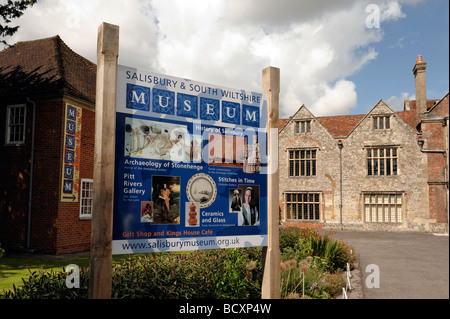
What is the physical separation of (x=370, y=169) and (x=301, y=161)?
18.5 feet

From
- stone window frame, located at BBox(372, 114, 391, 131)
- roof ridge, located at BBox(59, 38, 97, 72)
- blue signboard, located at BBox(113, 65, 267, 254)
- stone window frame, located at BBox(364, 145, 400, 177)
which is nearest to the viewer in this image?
blue signboard, located at BBox(113, 65, 267, 254)

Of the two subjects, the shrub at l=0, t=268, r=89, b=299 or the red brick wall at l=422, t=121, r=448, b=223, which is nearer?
the shrub at l=0, t=268, r=89, b=299

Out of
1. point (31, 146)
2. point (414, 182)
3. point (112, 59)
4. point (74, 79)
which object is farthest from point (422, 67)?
point (112, 59)

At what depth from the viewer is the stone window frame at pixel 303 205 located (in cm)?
3010

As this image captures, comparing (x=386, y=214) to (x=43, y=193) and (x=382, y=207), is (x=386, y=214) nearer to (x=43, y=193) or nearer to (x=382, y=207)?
(x=382, y=207)

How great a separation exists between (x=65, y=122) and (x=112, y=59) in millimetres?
11770

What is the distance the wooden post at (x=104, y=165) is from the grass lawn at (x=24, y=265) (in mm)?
5931

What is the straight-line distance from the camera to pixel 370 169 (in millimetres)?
29266

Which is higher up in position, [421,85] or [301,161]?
[421,85]

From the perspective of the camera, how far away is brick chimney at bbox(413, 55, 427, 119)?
28953mm

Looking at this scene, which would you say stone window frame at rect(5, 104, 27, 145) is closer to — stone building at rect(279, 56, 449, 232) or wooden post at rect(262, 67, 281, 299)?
wooden post at rect(262, 67, 281, 299)

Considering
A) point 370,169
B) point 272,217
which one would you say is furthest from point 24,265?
point 370,169

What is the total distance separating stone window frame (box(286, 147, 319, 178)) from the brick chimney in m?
9.11

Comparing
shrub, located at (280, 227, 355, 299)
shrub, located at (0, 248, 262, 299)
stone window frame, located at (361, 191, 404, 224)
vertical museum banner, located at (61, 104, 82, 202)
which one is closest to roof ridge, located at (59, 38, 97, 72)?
vertical museum banner, located at (61, 104, 82, 202)
